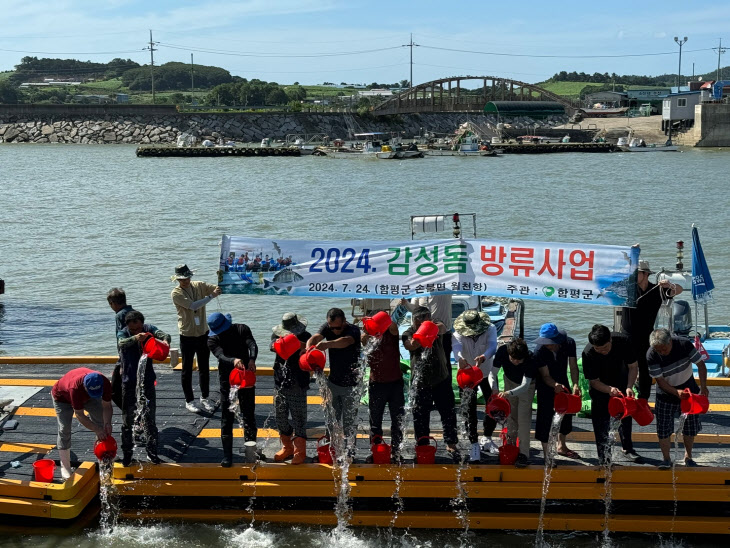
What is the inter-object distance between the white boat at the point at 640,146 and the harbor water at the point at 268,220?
4646 mm

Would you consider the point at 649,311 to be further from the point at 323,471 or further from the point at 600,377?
the point at 323,471

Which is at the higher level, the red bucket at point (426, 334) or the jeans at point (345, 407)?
the red bucket at point (426, 334)

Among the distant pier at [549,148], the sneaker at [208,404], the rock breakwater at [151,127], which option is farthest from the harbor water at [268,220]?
the rock breakwater at [151,127]

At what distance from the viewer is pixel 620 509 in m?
8.36

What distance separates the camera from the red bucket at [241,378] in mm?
8289

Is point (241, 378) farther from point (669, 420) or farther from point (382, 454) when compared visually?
point (669, 420)

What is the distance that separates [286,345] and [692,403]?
3.69 meters

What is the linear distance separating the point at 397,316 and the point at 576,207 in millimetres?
34091

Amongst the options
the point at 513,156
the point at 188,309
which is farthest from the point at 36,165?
the point at 188,309

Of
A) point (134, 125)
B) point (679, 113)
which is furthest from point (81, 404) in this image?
point (134, 125)

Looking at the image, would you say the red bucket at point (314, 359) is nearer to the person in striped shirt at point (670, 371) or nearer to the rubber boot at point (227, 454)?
the rubber boot at point (227, 454)

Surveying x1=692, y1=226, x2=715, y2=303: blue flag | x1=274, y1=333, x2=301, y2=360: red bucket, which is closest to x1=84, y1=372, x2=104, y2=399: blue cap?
x1=274, y1=333, x2=301, y2=360: red bucket

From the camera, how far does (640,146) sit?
304 feet

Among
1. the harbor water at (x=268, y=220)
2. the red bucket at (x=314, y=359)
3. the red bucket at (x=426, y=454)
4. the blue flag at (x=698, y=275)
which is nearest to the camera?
the red bucket at (x=314, y=359)
